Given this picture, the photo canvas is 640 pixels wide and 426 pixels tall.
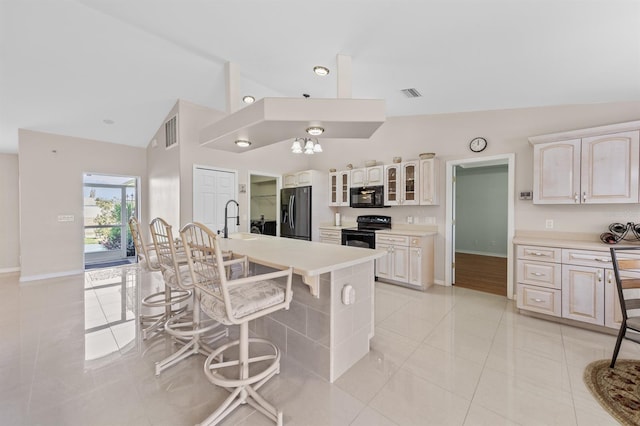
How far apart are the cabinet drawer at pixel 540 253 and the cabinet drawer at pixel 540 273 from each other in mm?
47

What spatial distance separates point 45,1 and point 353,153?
4.48m

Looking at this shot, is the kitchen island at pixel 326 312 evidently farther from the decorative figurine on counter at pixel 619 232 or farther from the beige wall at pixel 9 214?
the beige wall at pixel 9 214

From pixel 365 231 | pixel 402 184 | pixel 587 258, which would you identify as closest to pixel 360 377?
pixel 587 258

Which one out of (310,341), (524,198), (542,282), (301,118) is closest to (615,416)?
(542,282)

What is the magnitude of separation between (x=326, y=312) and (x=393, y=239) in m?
2.59

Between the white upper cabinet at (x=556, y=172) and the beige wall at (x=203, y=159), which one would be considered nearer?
the white upper cabinet at (x=556, y=172)

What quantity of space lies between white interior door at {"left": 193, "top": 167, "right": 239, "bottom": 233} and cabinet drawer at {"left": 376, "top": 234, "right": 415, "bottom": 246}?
2.74 meters

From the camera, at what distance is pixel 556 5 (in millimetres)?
1800

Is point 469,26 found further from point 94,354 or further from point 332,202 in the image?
point 94,354

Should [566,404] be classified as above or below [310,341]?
below

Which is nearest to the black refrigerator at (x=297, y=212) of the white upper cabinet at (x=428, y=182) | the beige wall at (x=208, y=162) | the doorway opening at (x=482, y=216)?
the beige wall at (x=208, y=162)

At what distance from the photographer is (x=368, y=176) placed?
15.8 ft

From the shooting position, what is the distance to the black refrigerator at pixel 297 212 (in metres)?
5.43

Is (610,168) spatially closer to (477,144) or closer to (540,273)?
(540,273)
